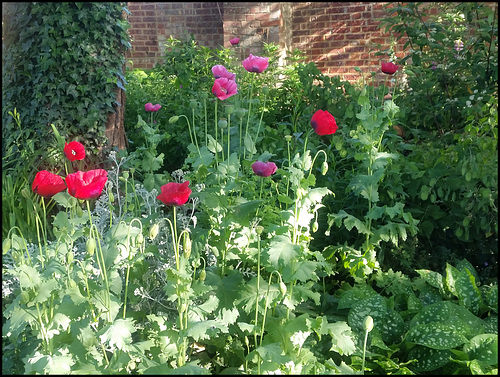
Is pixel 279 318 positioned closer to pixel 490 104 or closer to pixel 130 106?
pixel 490 104

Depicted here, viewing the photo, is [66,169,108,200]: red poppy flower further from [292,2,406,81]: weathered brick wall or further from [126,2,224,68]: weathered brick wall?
[126,2,224,68]: weathered brick wall

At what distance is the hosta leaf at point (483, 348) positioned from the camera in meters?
1.88

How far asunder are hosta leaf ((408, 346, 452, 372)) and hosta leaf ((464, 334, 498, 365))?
85 millimetres

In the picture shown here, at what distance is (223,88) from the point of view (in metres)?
2.23

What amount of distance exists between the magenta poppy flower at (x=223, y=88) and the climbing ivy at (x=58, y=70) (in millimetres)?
1486

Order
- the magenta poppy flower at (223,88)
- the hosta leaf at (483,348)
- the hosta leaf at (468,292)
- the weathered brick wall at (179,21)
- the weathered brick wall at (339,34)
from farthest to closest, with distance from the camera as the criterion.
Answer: the weathered brick wall at (179,21) < the weathered brick wall at (339,34) < the hosta leaf at (468,292) < the magenta poppy flower at (223,88) < the hosta leaf at (483,348)

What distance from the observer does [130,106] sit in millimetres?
4727

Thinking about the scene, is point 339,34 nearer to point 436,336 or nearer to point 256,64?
point 256,64

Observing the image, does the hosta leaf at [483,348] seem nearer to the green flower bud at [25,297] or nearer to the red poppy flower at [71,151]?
the green flower bud at [25,297]

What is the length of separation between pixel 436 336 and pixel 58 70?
2771 mm

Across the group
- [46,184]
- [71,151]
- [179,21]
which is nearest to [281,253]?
[46,184]

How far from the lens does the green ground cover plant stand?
5.44 feet

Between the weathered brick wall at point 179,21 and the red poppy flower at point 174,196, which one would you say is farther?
the weathered brick wall at point 179,21

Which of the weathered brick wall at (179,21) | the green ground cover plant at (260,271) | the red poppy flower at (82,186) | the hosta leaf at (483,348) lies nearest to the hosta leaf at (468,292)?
the green ground cover plant at (260,271)
